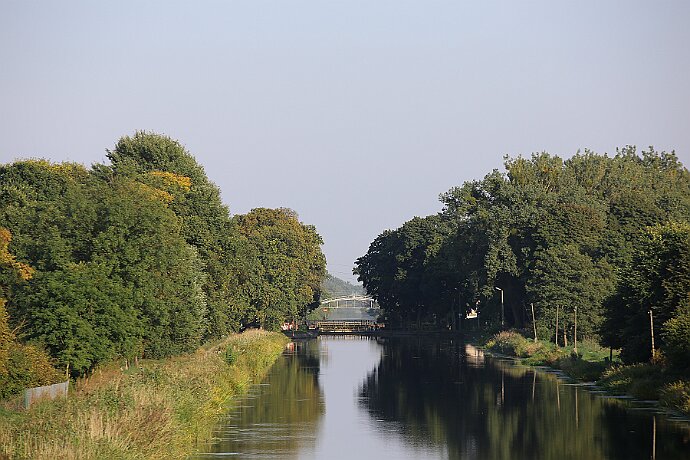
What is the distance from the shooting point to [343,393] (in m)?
52.7

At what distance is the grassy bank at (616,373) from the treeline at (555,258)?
4.04 feet

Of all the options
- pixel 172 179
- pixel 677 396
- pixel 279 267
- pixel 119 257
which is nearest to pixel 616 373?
pixel 677 396

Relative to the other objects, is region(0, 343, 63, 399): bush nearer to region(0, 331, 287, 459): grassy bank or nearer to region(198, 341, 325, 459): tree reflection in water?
region(0, 331, 287, 459): grassy bank

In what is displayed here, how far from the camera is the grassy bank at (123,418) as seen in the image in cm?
2323

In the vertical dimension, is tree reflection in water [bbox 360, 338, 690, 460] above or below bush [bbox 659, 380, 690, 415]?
below

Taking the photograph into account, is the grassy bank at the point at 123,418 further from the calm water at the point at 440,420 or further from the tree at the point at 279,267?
the tree at the point at 279,267

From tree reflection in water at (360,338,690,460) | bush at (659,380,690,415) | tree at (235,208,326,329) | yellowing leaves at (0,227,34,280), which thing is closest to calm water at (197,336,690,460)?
tree reflection in water at (360,338,690,460)

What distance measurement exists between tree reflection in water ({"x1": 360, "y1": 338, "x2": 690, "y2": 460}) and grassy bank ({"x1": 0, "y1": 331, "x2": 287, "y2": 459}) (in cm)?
662

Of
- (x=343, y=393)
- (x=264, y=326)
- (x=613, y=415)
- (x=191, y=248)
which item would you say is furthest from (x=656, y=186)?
(x=613, y=415)

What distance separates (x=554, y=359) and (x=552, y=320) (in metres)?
16.4

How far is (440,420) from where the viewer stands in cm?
3909

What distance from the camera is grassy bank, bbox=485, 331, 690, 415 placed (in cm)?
4044

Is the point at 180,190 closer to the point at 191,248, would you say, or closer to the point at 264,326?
the point at 191,248

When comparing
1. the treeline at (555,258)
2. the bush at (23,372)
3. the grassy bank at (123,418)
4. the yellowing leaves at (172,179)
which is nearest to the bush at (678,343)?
the treeline at (555,258)
